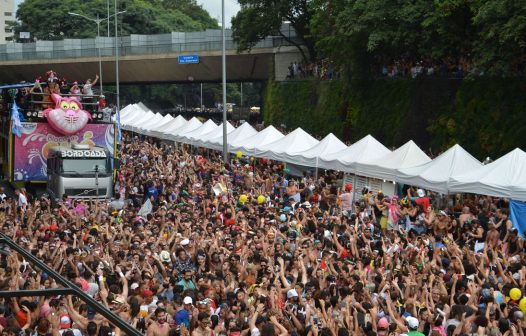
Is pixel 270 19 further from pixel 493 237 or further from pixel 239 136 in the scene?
pixel 493 237

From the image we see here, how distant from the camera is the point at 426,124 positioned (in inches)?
1416

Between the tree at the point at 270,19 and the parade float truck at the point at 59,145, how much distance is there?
85.0ft

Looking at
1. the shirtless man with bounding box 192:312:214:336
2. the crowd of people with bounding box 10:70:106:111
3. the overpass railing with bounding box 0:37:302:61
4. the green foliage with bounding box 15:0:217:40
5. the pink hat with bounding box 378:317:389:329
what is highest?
the green foliage with bounding box 15:0:217:40

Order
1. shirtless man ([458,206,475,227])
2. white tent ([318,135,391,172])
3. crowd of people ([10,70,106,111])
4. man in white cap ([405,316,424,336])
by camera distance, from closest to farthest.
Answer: man in white cap ([405,316,424,336]) < shirtless man ([458,206,475,227]) < white tent ([318,135,391,172]) < crowd of people ([10,70,106,111])

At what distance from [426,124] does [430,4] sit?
214 inches

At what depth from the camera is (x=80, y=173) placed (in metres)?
25.3

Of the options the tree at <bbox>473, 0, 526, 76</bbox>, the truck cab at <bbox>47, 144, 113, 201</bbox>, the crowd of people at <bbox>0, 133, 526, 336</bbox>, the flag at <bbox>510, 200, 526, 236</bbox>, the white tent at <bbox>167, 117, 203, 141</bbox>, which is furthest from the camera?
the white tent at <bbox>167, 117, 203, 141</bbox>

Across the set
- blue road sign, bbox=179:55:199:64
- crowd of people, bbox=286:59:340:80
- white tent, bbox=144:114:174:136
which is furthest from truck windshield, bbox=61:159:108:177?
blue road sign, bbox=179:55:199:64

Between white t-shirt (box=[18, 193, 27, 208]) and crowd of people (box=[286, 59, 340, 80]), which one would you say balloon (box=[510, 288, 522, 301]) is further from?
crowd of people (box=[286, 59, 340, 80])

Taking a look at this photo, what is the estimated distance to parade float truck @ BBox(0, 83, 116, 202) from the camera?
2530 centimetres

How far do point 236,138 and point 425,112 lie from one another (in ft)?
25.9

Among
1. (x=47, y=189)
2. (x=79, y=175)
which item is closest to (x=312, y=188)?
(x=79, y=175)

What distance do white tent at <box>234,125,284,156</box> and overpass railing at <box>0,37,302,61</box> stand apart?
3325 cm

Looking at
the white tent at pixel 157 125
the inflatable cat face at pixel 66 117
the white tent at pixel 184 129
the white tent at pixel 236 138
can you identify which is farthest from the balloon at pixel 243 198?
the white tent at pixel 157 125
